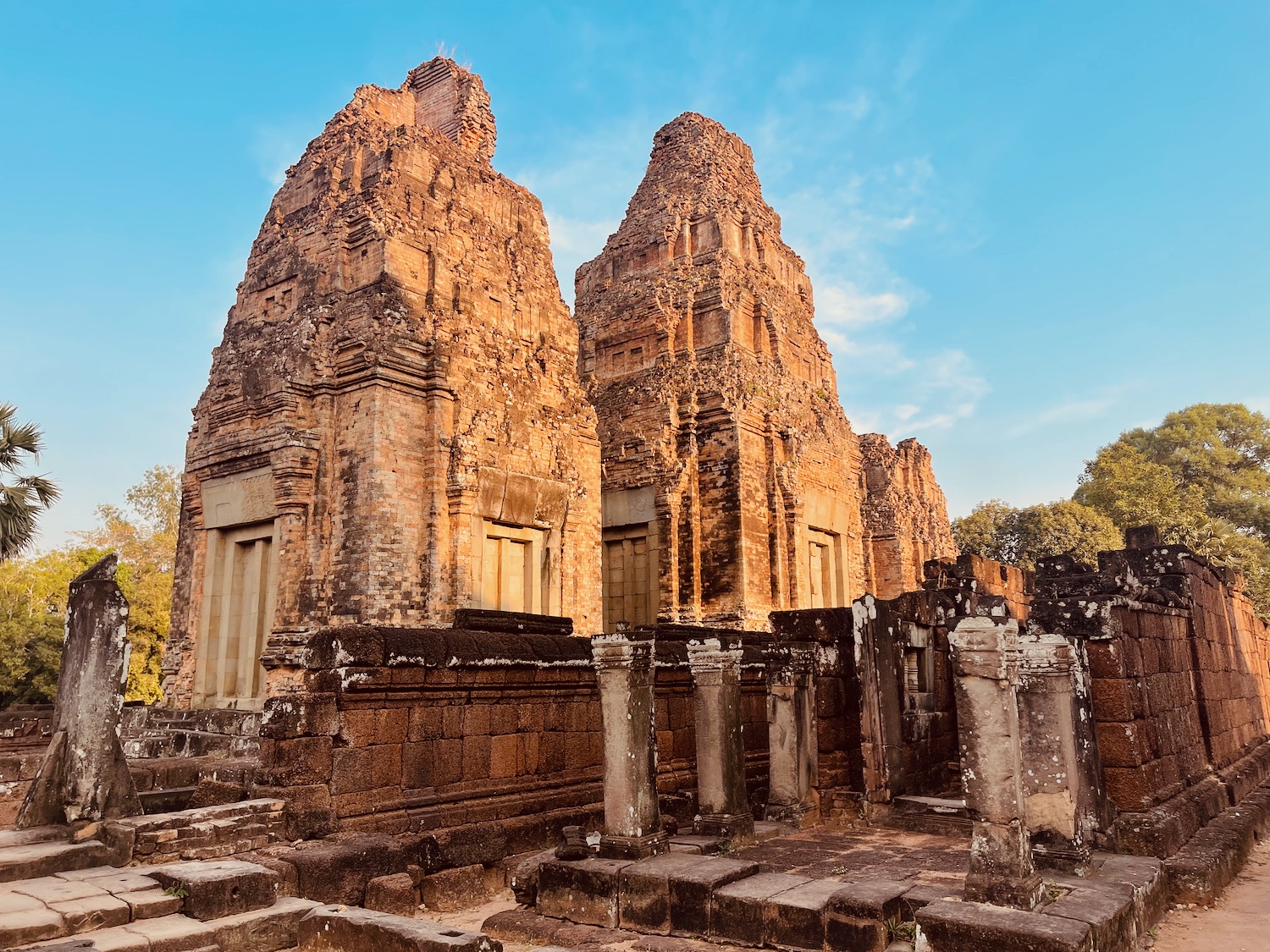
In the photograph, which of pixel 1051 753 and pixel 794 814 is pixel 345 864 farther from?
pixel 1051 753

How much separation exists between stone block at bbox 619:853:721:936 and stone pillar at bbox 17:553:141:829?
3801 mm

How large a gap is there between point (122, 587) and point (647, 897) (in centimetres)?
1929

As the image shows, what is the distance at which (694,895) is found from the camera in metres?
5.90

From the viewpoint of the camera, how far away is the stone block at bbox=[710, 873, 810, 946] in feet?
18.3

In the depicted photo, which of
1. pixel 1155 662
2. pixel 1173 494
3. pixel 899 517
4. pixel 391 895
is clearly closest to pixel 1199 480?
pixel 1173 494

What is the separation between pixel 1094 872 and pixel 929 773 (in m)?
4.50

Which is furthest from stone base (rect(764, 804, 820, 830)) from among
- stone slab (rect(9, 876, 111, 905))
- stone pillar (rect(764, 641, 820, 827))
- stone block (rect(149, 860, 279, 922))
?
stone slab (rect(9, 876, 111, 905))

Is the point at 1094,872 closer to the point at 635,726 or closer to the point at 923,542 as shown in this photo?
the point at 635,726

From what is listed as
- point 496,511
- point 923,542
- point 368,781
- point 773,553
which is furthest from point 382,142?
point 923,542

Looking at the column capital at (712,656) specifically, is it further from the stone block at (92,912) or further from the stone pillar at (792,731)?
the stone block at (92,912)

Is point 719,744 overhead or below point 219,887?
overhead

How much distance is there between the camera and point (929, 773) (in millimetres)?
10617

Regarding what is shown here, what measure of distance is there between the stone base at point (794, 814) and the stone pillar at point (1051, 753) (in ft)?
10.3

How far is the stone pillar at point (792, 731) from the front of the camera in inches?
→ 368
